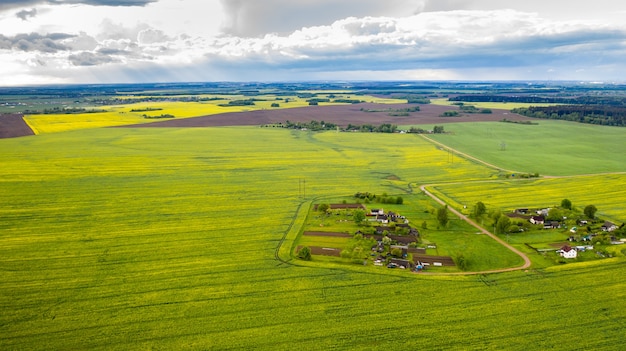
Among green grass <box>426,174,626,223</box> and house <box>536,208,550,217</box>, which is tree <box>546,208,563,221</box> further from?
green grass <box>426,174,626,223</box>

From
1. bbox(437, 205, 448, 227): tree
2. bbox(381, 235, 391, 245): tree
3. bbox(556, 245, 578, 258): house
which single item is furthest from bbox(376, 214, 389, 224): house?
bbox(556, 245, 578, 258): house

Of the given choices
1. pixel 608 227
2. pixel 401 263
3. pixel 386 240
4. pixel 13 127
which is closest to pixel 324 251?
pixel 386 240

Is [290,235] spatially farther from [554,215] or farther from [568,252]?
[554,215]

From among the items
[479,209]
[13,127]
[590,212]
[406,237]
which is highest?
[13,127]

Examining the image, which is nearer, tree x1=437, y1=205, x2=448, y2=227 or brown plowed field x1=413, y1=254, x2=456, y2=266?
brown plowed field x1=413, y1=254, x2=456, y2=266

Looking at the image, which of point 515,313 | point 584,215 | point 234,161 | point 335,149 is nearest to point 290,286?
point 515,313

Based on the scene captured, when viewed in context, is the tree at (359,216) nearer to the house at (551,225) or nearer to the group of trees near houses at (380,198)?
the group of trees near houses at (380,198)

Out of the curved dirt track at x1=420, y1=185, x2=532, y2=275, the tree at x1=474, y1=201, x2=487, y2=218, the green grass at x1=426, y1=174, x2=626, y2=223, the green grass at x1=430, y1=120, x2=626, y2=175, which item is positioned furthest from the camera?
the green grass at x1=430, y1=120, x2=626, y2=175
